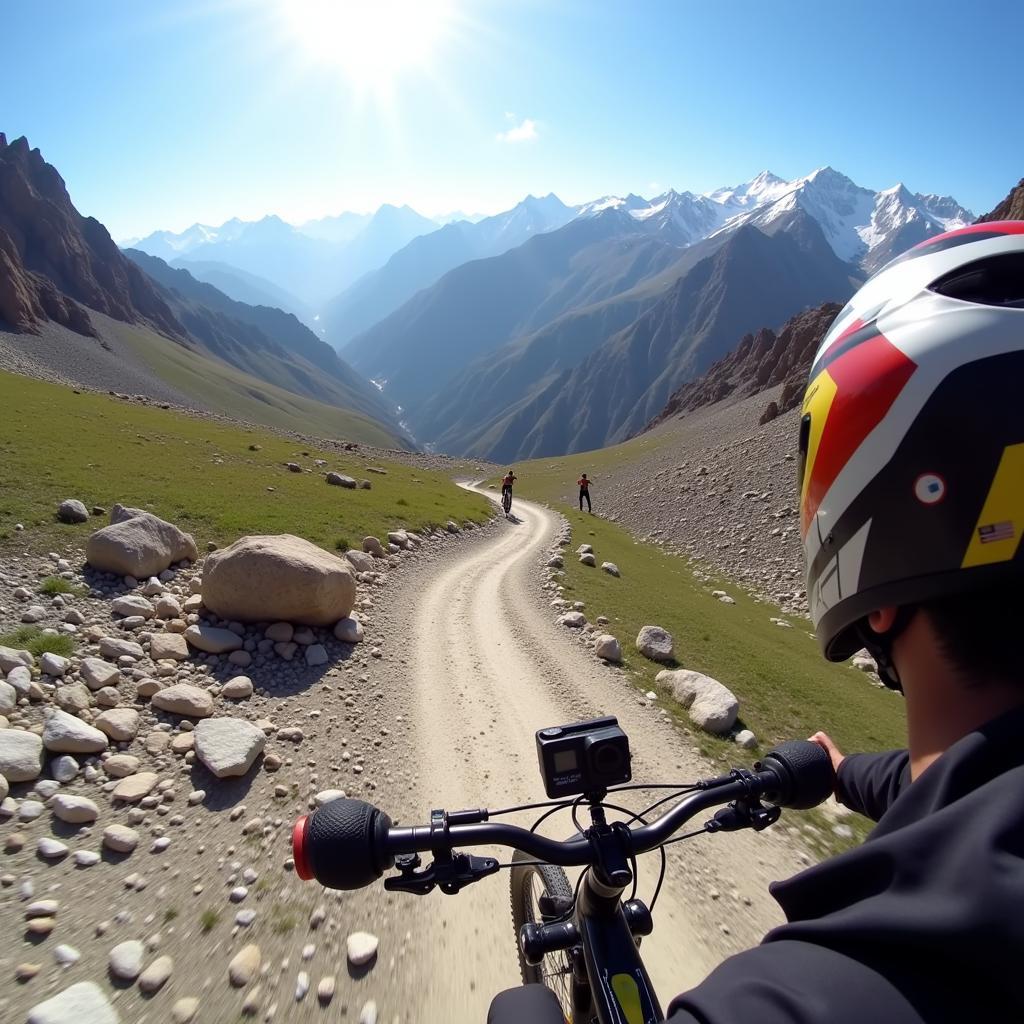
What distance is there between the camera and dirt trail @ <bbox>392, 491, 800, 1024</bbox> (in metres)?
6.34

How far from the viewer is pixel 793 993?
1567 millimetres

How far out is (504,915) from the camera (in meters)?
6.84

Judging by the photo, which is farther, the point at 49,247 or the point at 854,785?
the point at 49,247

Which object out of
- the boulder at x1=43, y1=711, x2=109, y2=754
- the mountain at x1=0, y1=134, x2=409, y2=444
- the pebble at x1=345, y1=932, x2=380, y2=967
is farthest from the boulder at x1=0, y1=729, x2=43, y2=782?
the mountain at x1=0, y1=134, x2=409, y2=444

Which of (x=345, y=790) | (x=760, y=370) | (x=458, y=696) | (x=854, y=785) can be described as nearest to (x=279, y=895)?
(x=345, y=790)

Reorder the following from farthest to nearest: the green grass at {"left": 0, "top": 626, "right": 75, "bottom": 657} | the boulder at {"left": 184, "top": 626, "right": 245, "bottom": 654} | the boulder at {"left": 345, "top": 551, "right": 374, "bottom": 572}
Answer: the boulder at {"left": 345, "top": 551, "right": 374, "bottom": 572}
the boulder at {"left": 184, "top": 626, "right": 245, "bottom": 654}
the green grass at {"left": 0, "top": 626, "right": 75, "bottom": 657}

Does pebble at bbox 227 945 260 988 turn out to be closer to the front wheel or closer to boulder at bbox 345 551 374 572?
the front wheel

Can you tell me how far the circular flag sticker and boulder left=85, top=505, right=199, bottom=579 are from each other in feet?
49.5

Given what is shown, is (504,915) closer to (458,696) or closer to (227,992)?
(227,992)

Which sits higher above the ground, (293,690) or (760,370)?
(760,370)

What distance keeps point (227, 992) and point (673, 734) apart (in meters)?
8.53

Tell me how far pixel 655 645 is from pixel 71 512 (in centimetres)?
1719

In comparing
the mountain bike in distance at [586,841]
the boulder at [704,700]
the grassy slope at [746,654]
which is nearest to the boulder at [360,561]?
the grassy slope at [746,654]

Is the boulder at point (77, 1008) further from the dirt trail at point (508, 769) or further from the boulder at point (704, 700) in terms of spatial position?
the boulder at point (704, 700)
